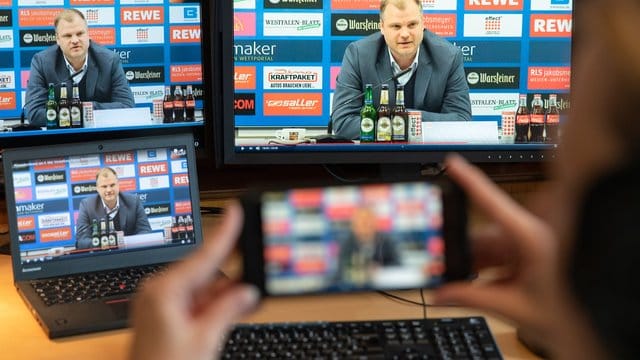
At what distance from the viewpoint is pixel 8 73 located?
1572 mm

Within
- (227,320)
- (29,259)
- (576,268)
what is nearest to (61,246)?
(29,259)

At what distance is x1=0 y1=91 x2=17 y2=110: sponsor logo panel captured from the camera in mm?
1568

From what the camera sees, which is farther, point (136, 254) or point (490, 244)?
point (136, 254)

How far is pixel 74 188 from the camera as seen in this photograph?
4.83ft

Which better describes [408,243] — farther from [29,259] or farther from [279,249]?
[29,259]

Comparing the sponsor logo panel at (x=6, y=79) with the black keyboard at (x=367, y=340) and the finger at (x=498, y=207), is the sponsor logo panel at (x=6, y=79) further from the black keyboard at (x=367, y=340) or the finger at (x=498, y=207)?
the finger at (x=498, y=207)

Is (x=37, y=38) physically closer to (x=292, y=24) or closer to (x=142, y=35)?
(x=142, y=35)

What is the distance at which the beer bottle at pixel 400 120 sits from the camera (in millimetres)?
1566

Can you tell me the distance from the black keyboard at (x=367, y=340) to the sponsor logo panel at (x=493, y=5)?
64cm

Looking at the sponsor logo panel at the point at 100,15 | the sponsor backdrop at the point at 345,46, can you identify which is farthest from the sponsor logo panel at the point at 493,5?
the sponsor logo panel at the point at 100,15

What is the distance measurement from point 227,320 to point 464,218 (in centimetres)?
38

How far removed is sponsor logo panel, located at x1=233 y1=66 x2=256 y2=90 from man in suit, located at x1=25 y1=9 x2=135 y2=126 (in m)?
0.22

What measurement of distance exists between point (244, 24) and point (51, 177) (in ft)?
1.47

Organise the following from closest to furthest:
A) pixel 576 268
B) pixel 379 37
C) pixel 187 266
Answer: pixel 576 268
pixel 187 266
pixel 379 37
